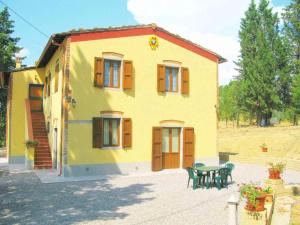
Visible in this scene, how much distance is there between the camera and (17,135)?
2084cm

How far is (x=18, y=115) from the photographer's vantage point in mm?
21047

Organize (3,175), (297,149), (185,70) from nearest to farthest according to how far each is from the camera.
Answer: (3,175) → (185,70) → (297,149)

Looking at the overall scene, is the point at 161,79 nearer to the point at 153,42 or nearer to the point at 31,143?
the point at 153,42

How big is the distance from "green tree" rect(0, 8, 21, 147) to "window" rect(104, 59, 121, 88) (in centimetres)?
1722

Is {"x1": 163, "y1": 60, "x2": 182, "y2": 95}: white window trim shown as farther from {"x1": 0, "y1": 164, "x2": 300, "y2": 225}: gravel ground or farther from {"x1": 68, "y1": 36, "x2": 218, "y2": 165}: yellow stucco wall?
{"x1": 0, "y1": 164, "x2": 300, "y2": 225}: gravel ground

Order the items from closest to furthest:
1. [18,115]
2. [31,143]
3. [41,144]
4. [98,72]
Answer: [98,72], [31,143], [41,144], [18,115]

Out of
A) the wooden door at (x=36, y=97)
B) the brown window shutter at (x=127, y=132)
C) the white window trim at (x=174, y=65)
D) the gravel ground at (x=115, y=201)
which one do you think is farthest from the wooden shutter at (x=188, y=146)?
the wooden door at (x=36, y=97)

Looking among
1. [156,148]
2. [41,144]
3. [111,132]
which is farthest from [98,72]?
[41,144]

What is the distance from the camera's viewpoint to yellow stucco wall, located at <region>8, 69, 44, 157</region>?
20.7m

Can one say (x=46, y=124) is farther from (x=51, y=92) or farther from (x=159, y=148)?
(x=159, y=148)

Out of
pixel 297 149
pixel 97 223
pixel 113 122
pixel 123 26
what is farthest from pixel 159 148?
pixel 297 149

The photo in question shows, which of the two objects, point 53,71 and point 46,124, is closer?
point 53,71

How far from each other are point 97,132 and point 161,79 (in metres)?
4.40

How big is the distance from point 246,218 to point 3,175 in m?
12.6
